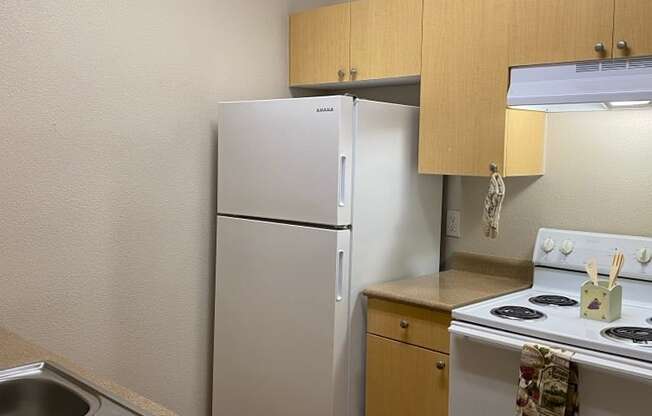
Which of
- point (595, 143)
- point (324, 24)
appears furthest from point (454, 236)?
point (324, 24)

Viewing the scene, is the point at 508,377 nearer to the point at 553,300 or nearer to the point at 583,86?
the point at 553,300

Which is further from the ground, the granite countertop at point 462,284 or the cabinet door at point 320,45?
the cabinet door at point 320,45

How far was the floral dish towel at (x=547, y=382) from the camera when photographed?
6.43 feet

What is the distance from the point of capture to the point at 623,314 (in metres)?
2.33

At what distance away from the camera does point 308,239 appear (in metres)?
2.56

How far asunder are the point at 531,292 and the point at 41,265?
6.29 ft

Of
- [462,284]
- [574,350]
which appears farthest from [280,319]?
[574,350]

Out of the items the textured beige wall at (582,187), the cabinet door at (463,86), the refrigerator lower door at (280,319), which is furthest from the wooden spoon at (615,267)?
the refrigerator lower door at (280,319)

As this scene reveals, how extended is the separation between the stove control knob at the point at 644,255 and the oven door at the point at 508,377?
63cm

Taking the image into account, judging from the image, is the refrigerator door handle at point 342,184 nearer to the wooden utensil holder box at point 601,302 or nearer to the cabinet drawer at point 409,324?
the cabinet drawer at point 409,324

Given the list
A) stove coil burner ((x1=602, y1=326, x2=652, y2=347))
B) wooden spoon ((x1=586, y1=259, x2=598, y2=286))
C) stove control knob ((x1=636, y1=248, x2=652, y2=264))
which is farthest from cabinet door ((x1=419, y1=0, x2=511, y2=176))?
stove coil burner ((x1=602, y1=326, x2=652, y2=347))

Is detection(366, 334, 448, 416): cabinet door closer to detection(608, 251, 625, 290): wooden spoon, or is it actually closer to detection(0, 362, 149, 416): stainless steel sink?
detection(608, 251, 625, 290): wooden spoon

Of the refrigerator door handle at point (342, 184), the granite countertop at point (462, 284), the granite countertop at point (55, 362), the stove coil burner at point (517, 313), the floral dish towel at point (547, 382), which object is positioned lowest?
the floral dish towel at point (547, 382)

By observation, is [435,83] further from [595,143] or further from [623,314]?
[623,314]
